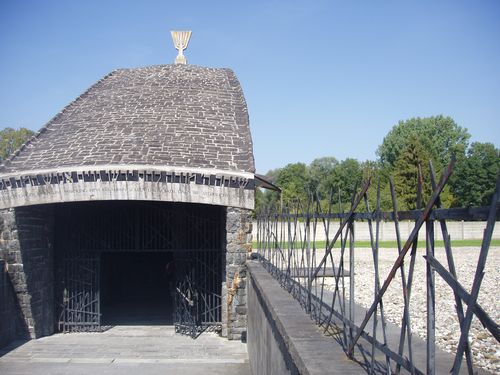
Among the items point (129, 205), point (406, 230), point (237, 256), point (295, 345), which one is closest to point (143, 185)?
point (237, 256)

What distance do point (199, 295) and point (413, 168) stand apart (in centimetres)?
2889

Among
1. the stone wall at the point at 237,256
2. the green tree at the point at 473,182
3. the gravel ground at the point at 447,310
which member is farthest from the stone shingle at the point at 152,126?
the green tree at the point at 473,182

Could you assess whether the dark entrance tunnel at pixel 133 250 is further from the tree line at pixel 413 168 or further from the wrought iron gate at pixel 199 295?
the tree line at pixel 413 168

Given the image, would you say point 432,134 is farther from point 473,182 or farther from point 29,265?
point 29,265

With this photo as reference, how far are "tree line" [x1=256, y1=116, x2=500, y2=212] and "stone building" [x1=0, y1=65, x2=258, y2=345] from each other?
27.4 ft

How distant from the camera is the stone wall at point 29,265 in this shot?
9.88 m

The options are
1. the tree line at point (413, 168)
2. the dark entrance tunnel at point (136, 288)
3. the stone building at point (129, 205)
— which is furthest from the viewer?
the tree line at point (413, 168)

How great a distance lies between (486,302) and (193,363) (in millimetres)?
5297

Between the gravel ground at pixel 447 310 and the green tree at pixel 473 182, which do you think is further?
the green tree at pixel 473 182

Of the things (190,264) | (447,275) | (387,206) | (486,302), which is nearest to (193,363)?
(190,264)

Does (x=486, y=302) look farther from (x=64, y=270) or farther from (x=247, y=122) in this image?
(x=64, y=270)

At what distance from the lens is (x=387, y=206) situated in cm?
2833

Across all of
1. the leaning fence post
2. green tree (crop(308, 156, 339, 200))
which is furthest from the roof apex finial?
green tree (crop(308, 156, 339, 200))

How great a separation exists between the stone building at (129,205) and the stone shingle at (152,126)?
0.14 ft
